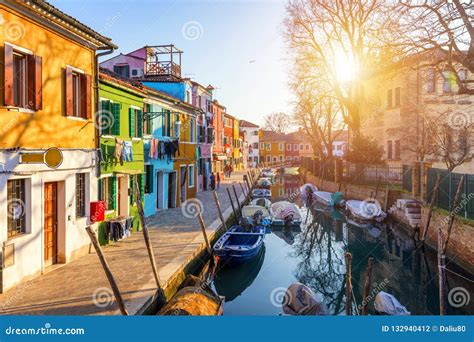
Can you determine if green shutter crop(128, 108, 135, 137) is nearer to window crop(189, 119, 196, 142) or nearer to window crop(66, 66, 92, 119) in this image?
window crop(66, 66, 92, 119)

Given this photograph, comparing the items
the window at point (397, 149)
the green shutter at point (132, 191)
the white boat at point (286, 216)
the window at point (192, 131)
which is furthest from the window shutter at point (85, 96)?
the window at point (397, 149)

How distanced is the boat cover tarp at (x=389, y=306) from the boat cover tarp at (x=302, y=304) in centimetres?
132

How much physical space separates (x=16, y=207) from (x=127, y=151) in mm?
6155

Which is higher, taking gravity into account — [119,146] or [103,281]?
[119,146]

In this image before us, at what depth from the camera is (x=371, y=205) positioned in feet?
78.1

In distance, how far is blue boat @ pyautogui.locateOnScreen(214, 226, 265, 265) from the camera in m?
14.4

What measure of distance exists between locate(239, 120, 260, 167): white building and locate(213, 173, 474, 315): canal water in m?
58.0

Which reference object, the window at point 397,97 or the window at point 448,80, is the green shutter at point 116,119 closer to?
the window at point 448,80

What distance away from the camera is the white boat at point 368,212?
23109 millimetres

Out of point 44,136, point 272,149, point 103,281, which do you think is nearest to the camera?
point 103,281

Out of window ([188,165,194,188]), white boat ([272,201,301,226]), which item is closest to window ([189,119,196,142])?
window ([188,165,194,188])

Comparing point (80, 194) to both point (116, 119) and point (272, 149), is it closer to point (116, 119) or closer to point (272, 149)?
point (116, 119)

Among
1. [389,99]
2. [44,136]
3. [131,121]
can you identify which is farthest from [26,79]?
[389,99]

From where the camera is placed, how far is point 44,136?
10.0 m
